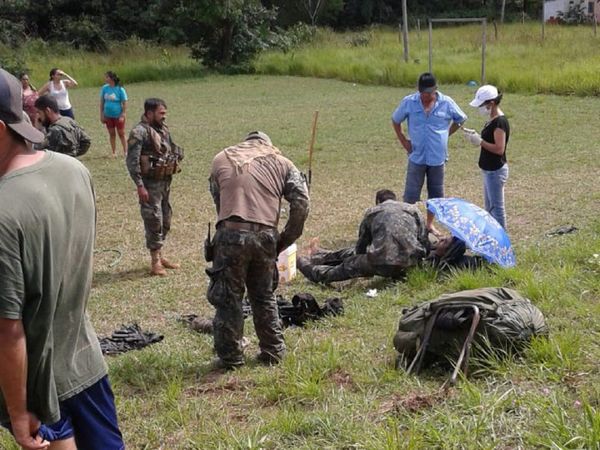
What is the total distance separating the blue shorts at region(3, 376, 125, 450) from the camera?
8.20 ft

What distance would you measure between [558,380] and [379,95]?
784 inches

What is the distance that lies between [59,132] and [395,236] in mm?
3642

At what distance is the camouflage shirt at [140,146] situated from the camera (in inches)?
279

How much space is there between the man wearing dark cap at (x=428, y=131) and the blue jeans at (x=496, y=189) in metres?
0.68

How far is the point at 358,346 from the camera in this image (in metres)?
4.78

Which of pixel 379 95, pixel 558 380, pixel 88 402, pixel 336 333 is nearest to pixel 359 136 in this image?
pixel 379 95

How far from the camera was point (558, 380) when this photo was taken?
369 centimetres

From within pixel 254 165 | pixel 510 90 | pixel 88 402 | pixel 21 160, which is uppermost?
pixel 21 160

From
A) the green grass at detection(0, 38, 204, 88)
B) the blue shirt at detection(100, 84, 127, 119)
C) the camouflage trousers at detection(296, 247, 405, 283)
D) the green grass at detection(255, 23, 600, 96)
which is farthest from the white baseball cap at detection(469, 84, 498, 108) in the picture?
the green grass at detection(0, 38, 204, 88)

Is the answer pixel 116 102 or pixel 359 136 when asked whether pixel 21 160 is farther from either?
pixel 359 136

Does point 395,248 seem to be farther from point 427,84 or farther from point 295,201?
point 427,84

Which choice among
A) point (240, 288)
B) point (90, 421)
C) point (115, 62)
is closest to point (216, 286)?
point (240, 288)

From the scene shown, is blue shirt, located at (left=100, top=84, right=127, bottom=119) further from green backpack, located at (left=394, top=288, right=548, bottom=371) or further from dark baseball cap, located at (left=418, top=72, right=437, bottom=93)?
green backpack, located at (left=394, top=288, right=548, bottom=371)

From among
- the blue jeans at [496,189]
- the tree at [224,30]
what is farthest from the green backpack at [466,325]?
the tree at [224,30]
